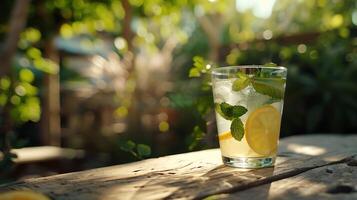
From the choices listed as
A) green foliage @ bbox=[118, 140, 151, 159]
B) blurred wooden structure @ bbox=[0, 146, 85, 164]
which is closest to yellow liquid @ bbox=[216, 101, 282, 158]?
green foliage @ bbox=[118, 140, 151, 159]

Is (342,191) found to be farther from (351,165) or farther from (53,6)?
(53,6)

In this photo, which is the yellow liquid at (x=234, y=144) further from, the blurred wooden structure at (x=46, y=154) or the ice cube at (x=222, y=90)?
the blurred wooden structure at (x=46, y=154)

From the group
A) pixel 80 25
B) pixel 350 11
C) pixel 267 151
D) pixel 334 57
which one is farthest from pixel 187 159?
pixel 350 11

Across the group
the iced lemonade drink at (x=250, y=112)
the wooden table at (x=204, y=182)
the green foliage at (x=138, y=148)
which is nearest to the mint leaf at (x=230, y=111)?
the iced lemonade drink at (x=250, y=112)

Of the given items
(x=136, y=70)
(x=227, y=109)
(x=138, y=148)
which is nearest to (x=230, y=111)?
(x=227, y=109)

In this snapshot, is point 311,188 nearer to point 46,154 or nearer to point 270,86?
point 270,86

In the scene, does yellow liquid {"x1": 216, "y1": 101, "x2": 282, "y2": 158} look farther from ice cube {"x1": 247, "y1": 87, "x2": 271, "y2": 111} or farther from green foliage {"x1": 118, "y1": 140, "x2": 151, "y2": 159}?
green foliage {"x1": 118, "y1": 140, "x2": 151, "y2": 159}
